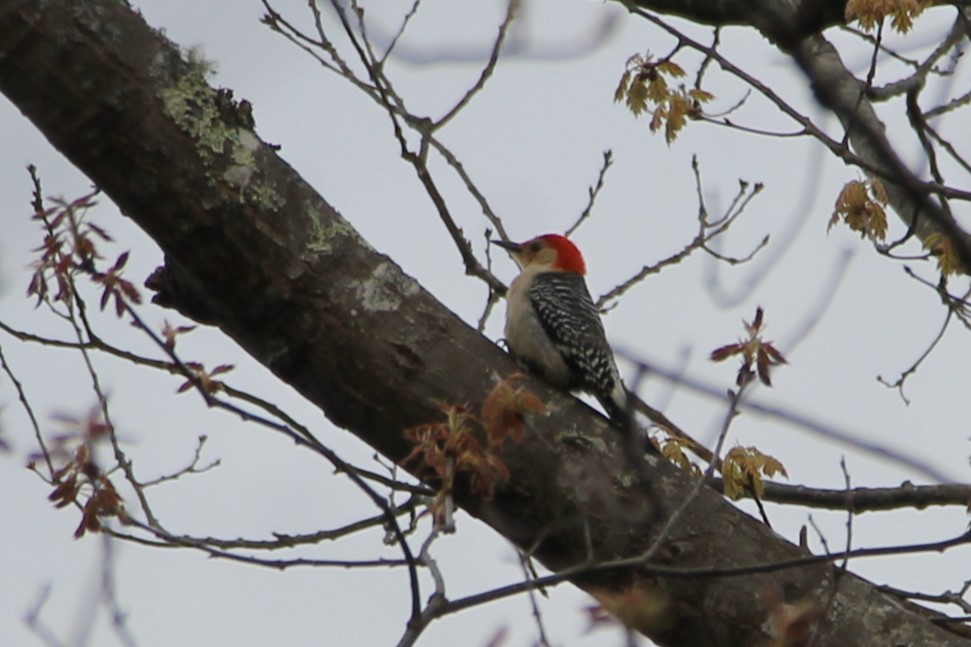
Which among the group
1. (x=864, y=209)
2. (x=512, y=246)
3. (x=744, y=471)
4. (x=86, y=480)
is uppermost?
(x=864, y=209)

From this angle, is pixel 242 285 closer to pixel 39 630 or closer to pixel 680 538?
pixel 39 630

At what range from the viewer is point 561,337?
22.4 ft

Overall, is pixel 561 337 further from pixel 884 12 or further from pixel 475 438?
pixel 475 438

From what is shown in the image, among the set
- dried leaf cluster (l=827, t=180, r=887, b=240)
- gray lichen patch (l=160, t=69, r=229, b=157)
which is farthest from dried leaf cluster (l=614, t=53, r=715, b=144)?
gray lichen patch (l=160, t=69, r=229, b=157)

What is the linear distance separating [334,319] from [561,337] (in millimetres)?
3114

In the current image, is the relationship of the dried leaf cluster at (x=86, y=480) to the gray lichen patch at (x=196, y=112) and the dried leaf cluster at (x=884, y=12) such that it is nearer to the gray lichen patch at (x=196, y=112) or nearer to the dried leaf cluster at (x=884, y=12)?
the gray lichen patch at (x=196, y=112)

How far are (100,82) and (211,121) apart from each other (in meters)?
0.34

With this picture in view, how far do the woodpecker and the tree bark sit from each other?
241cm

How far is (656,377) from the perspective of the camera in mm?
2213

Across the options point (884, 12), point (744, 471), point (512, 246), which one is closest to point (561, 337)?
point (512, 246)

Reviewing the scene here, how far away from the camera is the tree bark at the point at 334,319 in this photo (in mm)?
3637

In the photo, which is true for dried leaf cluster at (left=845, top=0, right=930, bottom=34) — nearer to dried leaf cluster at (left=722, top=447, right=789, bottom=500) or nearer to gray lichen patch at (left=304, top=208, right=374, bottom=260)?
dried leaf cluster at (left=722, top=447, right=789, bottom=500)

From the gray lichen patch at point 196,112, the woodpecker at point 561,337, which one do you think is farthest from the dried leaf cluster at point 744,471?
the gray lichen patch at point 196,112

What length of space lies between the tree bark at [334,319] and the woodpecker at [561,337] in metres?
2.41
